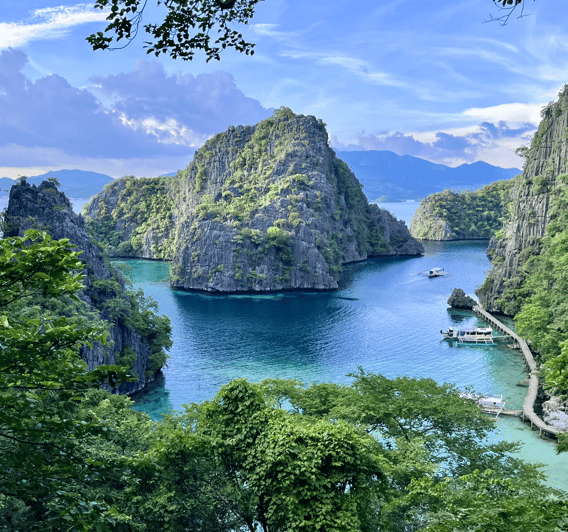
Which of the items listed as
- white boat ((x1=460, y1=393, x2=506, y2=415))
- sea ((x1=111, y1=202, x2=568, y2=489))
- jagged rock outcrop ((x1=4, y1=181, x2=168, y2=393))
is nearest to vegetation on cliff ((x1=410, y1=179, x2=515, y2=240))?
sea ((x1=111, y1=202, x2=568, y2=489))

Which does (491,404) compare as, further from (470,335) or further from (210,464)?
(210,464)

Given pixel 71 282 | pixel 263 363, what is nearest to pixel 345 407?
pixel 71 282

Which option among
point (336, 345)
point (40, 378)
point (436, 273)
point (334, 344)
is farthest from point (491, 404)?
point (436, 273)

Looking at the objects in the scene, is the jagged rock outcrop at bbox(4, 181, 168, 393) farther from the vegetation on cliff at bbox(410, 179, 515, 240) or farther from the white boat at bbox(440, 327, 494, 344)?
the vegetation on cliff at bbox(410, 179, 515, 240)

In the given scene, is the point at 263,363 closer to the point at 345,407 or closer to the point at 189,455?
the point at 345,407

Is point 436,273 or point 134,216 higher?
point 134,216

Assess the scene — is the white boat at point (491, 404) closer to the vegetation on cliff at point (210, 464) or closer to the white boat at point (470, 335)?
the vegetation on cliff at point (210, 464)

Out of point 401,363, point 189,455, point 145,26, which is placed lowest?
point 401,363
